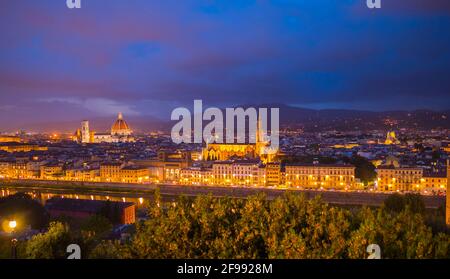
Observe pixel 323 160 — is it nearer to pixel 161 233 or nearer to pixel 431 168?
pixel 431 168

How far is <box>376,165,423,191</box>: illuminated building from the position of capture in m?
22.3

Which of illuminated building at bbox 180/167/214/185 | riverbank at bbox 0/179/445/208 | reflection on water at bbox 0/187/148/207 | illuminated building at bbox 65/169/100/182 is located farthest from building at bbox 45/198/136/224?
illuminated building at bbox 65/169/100/182

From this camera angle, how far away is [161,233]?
3.54 meters

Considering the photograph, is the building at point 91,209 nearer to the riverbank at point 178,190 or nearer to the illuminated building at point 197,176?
the riverbank at point 178,190

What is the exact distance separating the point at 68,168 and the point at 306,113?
2574 inches

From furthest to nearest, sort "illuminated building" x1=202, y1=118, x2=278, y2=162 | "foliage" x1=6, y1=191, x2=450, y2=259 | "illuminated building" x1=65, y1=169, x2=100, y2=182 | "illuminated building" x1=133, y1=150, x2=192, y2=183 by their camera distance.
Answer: "illuminated building" x1=202, y1=118, x2=278, y2=162
"illuminated building" x1=133, y1=150, x2=192, y2=183
"illuminated building" x1=65, y1=169, x2=100, y2=182
"foliage" x1=6, y1=191, x2=450, y2=259

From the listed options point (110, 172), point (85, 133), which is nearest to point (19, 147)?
point (85, 133)

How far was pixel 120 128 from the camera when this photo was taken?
82.2 metres

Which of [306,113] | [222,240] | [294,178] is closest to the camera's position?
[222,240]

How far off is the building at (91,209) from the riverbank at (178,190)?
578cm

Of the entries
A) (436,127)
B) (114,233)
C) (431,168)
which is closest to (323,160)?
(431,168)

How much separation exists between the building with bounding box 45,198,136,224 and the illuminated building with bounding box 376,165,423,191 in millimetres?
14384

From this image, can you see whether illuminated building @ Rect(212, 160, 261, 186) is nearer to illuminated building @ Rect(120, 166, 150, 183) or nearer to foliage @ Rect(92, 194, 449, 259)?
illuminated building @ Rect(120, 166, 150, 183)

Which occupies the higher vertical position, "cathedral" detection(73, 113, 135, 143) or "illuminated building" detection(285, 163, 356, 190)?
"cathedral" detection(73, 113, 135, 143)
